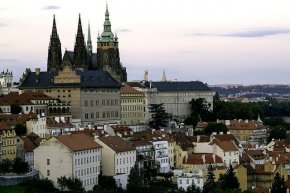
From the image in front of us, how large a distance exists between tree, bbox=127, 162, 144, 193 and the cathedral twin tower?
57.6 meters

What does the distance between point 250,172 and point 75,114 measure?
4041 cm

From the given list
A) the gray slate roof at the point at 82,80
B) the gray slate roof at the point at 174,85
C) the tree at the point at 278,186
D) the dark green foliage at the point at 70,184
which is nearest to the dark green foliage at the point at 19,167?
the dark green foliage at the point at 70,184

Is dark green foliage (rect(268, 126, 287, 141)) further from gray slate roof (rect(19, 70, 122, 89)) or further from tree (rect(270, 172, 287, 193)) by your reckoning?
tree (rect(270, 172, 287, 193))

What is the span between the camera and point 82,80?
13062 centimetres

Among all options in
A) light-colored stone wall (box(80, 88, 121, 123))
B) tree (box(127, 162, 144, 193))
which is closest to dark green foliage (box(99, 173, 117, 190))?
tree (box(127, 162, 144, 193))

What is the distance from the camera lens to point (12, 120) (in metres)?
101

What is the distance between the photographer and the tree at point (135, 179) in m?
81.5

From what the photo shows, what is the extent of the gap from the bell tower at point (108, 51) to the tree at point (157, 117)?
29.9ft

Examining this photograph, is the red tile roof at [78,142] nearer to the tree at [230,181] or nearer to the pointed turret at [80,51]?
the tree at [230,181]

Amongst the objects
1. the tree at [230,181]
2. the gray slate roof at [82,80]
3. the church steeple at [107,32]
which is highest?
the church steeple at [107,32]

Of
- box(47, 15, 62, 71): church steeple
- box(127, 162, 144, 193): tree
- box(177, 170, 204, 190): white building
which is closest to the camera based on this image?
box(127, 162, 144, 193): tree

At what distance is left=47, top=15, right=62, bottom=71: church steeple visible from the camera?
149m

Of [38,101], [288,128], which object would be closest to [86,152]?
[38,101]

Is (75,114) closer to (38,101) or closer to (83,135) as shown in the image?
(38,101)
